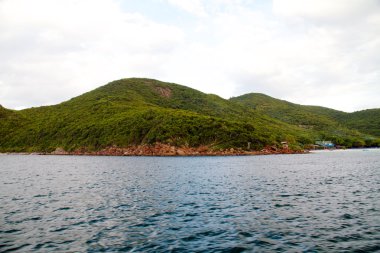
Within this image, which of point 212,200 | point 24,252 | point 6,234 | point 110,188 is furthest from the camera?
point 110,188

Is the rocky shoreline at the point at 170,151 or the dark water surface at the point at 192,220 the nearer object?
the dark water surface at the point at 192,220

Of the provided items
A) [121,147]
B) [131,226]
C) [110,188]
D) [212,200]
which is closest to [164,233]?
[131,226]

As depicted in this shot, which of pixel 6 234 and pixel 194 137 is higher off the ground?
pixel 194 137

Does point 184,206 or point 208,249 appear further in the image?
point 184,206

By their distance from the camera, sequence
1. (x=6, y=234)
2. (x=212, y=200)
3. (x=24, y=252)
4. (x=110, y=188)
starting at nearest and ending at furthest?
(x=24, y=252) → (x=6, y=234) → (x=212, y=200) → (x=110, y=188)

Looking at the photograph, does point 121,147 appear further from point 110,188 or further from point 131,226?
point 131,226

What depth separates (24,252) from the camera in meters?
20.8

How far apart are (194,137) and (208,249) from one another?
177 metres

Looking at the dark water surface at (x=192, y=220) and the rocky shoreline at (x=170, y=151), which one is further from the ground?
the rocky shoreline at (x=170, y=151)

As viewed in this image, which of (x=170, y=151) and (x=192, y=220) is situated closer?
(x=192, y=220)

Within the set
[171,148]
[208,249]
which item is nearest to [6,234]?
[208,249]

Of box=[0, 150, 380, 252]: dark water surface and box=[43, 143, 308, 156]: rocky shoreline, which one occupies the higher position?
box=[43, 143, 308, 156]: rocky shoreline

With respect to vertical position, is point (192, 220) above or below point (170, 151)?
below

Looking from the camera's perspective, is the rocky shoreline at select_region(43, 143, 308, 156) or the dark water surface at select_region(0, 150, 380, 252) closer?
the dark water surface at select_region(0, 150, 380, 252)
